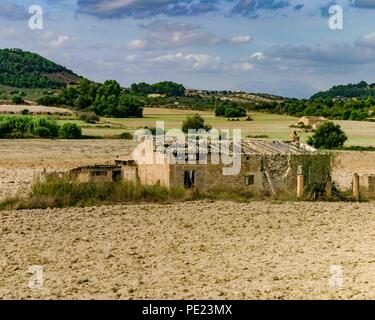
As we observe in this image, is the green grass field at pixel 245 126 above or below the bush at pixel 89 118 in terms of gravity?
below

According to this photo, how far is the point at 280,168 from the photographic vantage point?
902 inches

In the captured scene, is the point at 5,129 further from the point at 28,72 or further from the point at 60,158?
the point at 28,72

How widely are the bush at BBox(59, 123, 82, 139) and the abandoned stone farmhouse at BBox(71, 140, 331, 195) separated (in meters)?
24.5

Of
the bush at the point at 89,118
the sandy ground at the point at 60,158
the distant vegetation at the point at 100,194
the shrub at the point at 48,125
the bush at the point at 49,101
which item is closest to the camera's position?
the distant vegetation at the point at 100,194

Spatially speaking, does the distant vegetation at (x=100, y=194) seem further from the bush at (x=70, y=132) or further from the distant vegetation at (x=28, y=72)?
the distant vegetation at (x=28, y=72)

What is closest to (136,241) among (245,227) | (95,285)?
(245,227)

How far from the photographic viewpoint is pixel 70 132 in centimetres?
4853

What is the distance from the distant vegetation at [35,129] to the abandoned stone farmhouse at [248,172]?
81.1 ft

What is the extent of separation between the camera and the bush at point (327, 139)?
45219mm

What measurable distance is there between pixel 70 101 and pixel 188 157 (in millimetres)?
53923

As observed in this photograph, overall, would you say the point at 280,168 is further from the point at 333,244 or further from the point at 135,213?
the point at 333,244

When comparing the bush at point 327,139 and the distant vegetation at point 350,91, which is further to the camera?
the distant vegetation at point 350,91

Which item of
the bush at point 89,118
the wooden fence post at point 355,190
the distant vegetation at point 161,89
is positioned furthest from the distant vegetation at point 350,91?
the wooden fence post at point 355,190

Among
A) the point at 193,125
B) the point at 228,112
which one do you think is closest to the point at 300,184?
the point at 193,125
